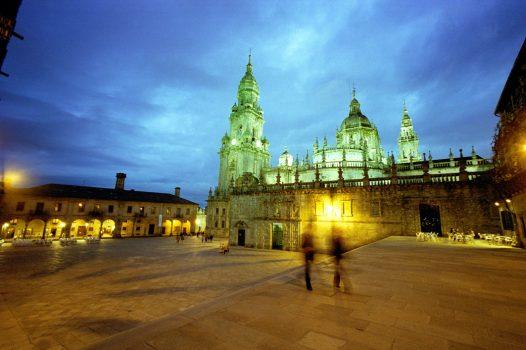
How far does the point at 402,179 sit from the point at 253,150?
36712 millimetres

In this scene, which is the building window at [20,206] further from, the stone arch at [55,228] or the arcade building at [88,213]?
the stone arch at [55,228]

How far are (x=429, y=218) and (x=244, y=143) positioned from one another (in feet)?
133

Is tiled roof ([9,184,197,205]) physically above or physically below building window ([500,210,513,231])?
above

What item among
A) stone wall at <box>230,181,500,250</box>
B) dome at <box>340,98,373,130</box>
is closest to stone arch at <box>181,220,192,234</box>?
stone wall at <box>230,181,500,250</box>

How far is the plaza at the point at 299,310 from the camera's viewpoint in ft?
11.1

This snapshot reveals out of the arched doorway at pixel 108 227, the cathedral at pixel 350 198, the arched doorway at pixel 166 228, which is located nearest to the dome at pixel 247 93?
the cathedral at pixel 350 198

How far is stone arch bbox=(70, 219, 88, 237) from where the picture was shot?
4162 cm

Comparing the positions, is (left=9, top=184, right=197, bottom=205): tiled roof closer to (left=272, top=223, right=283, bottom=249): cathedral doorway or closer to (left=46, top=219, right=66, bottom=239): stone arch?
(left=46, top=219, right=66, bottom=239): stone arch

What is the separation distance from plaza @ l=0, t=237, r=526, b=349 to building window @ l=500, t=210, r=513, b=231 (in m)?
10.3

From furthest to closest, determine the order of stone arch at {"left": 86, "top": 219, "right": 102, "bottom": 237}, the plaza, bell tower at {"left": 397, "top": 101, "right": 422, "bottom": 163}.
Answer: bell tower at {"left": 397, "top": 101, "right": 422, "bottom": 163}
stone arch at {"left": 86, "top": 219, "right": 102, "bottom": 237}
the plaza

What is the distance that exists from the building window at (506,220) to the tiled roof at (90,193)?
2013 inches

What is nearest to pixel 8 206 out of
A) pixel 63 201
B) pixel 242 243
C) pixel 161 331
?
pixel 63 201

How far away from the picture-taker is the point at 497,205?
59.8 ft

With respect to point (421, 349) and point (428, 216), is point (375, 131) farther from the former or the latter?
point (421, 349)
